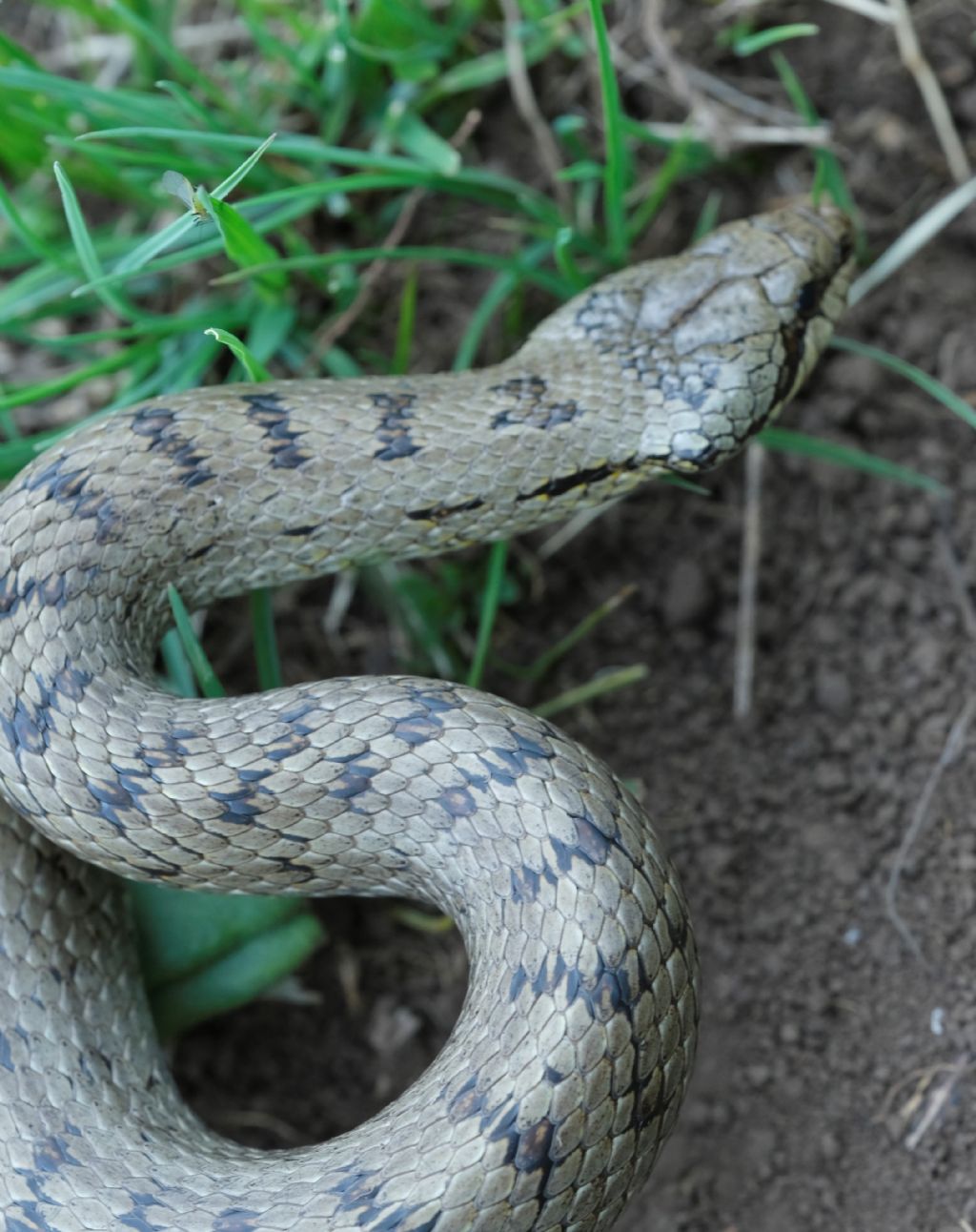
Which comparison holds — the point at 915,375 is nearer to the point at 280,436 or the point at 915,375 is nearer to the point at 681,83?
the point at 681,83

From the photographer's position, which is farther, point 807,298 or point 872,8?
point 872,8

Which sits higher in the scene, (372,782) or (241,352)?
(241,352)

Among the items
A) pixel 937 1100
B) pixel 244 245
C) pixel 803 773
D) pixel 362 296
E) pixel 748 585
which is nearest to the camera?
pixel 937 1100

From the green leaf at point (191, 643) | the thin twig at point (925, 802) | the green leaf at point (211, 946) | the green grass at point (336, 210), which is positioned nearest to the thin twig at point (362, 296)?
the green grass at point (336, 210)

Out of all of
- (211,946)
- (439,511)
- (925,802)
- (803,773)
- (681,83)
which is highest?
(681,83)

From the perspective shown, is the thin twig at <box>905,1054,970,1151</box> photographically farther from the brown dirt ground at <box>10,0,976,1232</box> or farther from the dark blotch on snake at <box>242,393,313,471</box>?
the dark blotch on snake at <box>242,393,313,471</box>

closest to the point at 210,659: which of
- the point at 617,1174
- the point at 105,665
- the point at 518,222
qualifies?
the point at 105,665

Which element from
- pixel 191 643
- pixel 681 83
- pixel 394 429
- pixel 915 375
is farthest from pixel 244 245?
pixel 915 375
